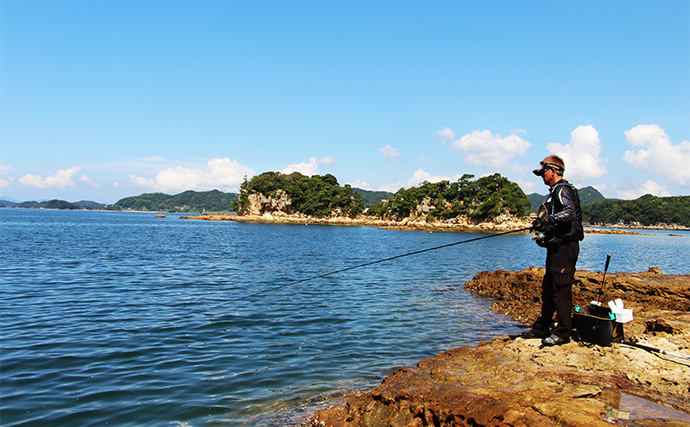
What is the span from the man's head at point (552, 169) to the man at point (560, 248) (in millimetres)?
171

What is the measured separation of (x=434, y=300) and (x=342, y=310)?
11.8 ft

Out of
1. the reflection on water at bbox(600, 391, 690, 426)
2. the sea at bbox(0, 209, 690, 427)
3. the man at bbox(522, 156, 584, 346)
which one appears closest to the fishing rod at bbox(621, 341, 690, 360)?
the man at bbox(522, 156, 584, 346)

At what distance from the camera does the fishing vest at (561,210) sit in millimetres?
6449

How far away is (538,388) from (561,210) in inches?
120

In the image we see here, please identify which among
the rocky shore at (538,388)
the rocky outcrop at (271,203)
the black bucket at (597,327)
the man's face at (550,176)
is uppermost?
the rocky outcrop at (271,203)

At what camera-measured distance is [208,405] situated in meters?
5.80

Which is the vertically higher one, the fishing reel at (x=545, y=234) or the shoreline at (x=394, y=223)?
the fishing reel at (x=545, y=234)

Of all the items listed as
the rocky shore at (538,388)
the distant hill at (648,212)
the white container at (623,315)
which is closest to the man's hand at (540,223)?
the white container at (623,315)

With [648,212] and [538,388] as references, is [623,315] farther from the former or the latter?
[648,212]

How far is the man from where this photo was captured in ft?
21.3

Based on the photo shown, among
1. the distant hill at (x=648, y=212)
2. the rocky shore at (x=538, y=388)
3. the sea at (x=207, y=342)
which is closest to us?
the rocky shore at (x=538, y=388)

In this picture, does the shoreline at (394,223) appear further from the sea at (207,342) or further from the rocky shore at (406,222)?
the sea at (207,342)

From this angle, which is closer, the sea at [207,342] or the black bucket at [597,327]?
the sea at [207,342]

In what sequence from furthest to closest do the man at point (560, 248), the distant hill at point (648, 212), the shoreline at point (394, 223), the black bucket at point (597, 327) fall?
the distant hill at point (648, 212)
the shoreline at point (394, 223)
the man at point (560, 248)
the black bucket at point (597, 327)
